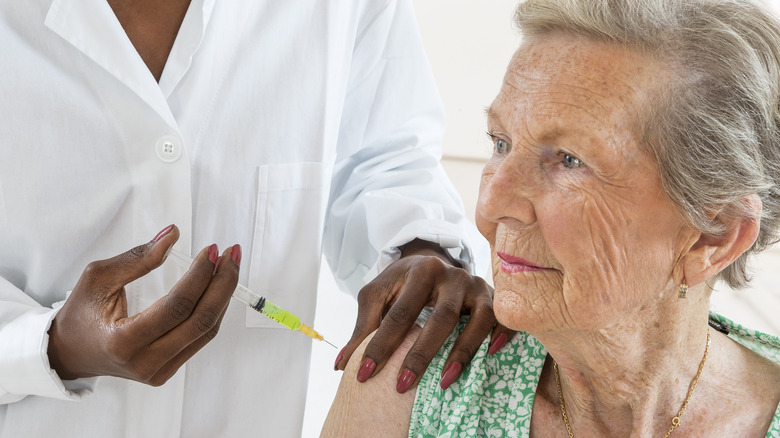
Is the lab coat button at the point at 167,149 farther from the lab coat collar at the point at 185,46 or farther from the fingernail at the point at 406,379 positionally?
the fingernail at the point at 406,379

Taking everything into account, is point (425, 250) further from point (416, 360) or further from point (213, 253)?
point (213, 253)

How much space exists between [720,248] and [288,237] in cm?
74

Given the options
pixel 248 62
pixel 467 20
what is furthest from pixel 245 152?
pixel 467 20

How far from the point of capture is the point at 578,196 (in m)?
1.15

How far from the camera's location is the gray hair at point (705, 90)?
3.61 ft

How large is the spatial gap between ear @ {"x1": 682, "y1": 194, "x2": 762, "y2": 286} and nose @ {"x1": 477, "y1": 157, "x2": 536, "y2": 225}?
23 centimetres

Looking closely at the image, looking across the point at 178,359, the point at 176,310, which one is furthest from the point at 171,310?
the point at 178,359

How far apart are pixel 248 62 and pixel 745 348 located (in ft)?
3.21

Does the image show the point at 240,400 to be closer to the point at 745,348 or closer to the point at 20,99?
the point at 20,99

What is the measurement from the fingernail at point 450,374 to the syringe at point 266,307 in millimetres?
201

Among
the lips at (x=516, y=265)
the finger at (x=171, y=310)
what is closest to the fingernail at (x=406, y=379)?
the lips at (x=516, y=265)

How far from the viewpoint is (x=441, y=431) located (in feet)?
4.29

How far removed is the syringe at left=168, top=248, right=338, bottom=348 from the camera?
139 cm

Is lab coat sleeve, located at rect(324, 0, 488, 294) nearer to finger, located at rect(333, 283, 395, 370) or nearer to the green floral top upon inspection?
finger, located at rect(333, 283, 395, 370)
